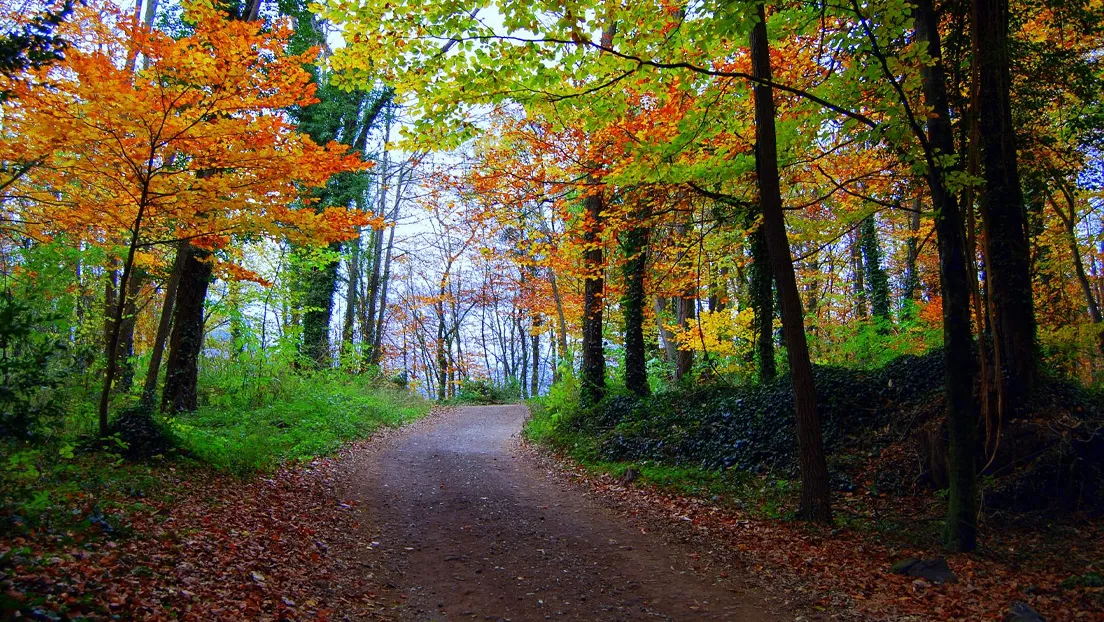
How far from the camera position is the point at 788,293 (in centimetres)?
708

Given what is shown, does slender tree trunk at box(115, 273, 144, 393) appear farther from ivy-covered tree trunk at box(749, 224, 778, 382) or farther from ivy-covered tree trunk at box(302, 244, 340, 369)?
ivy-covered tree trunk at box(749, 224, 778, 382)

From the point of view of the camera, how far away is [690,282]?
48.1 feet

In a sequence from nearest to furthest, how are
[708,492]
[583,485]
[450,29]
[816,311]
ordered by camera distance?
1. [450,29]
2. [708,492]
3. [583,485]
4. [816,311]

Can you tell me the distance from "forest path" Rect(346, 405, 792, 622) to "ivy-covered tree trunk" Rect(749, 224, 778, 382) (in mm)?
4689

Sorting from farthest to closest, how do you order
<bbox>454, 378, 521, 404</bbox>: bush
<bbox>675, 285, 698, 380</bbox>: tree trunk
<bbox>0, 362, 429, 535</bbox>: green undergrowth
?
<bbox>454, 378, 521, 404</bbox>: bush, <bbox>675, 285, 698, 380</bbox>: tree trunk, <bbox>0, 362, 429, 535</bbox>: green undergrowth

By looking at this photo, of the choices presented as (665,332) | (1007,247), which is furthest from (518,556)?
(665,332)

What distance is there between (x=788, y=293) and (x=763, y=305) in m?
4.48

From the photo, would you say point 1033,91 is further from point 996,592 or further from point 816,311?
point 816,311

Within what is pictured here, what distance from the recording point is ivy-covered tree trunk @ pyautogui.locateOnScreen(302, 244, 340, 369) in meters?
19.5

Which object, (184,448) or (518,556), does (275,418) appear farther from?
(518,556)

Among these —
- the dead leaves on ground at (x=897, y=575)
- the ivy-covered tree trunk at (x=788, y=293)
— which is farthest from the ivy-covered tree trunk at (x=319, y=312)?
the ivy-covered tree trunk at (x=788, y=293)

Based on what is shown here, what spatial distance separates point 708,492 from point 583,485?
2.30 meters

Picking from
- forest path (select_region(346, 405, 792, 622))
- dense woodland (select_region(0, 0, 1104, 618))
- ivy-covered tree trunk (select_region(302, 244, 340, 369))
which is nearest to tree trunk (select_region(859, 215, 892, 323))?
dense woodland (select_region(0, 0, 1104, 618))

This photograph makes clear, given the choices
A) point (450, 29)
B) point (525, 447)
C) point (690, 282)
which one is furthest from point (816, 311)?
point (450, 29)
